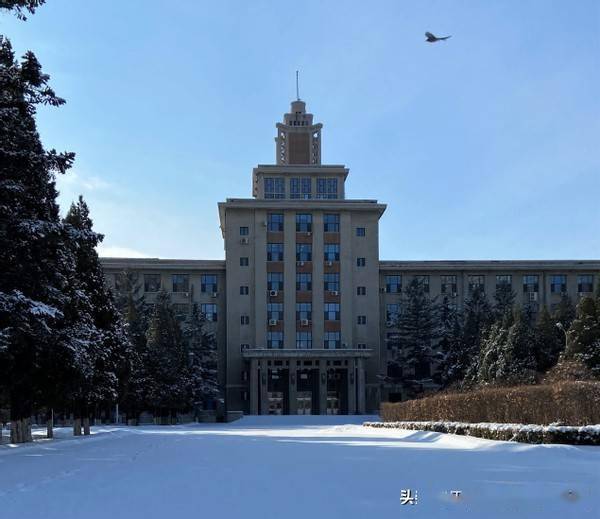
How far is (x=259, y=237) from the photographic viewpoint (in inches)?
2985

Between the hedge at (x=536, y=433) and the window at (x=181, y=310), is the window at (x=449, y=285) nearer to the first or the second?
the window at (x=181, y=310)

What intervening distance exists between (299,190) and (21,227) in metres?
61.4

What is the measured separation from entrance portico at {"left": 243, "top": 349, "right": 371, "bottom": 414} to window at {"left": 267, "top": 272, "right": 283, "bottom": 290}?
20.5 ft

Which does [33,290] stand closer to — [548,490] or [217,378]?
[548,490]

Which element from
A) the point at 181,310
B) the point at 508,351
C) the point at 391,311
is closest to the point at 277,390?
the point at 181,310

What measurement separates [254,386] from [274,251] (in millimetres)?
12286

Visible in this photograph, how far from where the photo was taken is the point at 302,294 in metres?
75.2

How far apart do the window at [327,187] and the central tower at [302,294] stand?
6.87 ft

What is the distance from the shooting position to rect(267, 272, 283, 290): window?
247ft

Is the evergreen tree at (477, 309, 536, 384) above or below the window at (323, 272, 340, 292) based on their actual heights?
below

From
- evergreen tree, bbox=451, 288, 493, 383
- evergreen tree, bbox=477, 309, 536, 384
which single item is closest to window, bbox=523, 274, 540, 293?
evergreen tree, bbox=451, 288, 493, 383

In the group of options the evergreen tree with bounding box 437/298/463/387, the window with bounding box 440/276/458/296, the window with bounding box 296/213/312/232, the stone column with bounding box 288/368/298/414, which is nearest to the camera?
the evergreen tree with bounding box 437/298/463/387

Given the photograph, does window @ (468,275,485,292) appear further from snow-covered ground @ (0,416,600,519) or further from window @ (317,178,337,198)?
snow-covered ground @ (0,416,600,519)

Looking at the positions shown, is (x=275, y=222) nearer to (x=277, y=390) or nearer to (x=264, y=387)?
(x=264, y=387)
